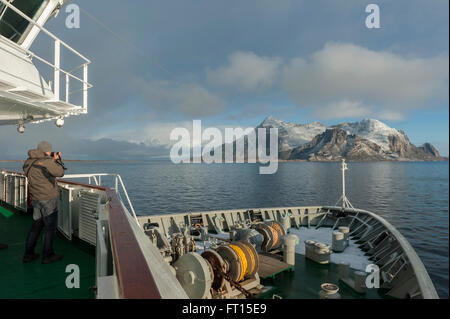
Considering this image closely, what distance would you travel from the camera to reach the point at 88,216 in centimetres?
515

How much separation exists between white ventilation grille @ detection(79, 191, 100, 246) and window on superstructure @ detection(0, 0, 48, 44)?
647 centimetres

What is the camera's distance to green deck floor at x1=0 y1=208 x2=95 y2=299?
3.57 meters

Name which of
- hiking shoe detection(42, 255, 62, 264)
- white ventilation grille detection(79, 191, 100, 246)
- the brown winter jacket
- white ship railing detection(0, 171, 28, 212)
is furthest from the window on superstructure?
hiking shoe detection(42, 255, 62, 264)

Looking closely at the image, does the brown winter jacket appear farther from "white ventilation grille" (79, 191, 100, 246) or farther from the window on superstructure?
the window on superstructure

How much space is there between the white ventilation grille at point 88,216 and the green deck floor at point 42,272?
9.4 inches

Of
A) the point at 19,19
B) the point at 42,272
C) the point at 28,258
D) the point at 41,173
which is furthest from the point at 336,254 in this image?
the point at 19,19

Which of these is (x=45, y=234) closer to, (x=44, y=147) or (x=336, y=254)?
(x=44, y=147)

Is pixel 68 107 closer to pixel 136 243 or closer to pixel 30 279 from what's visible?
pixel 30 279

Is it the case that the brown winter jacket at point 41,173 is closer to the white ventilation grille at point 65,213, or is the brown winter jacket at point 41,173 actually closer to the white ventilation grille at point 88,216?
the white ventilation grille at point 88,216

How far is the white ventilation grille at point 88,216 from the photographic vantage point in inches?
194

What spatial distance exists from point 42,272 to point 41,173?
66.3 inches

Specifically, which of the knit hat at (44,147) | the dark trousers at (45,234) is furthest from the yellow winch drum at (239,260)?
the knit hat at (44,147)

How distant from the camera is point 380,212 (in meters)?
32.7
